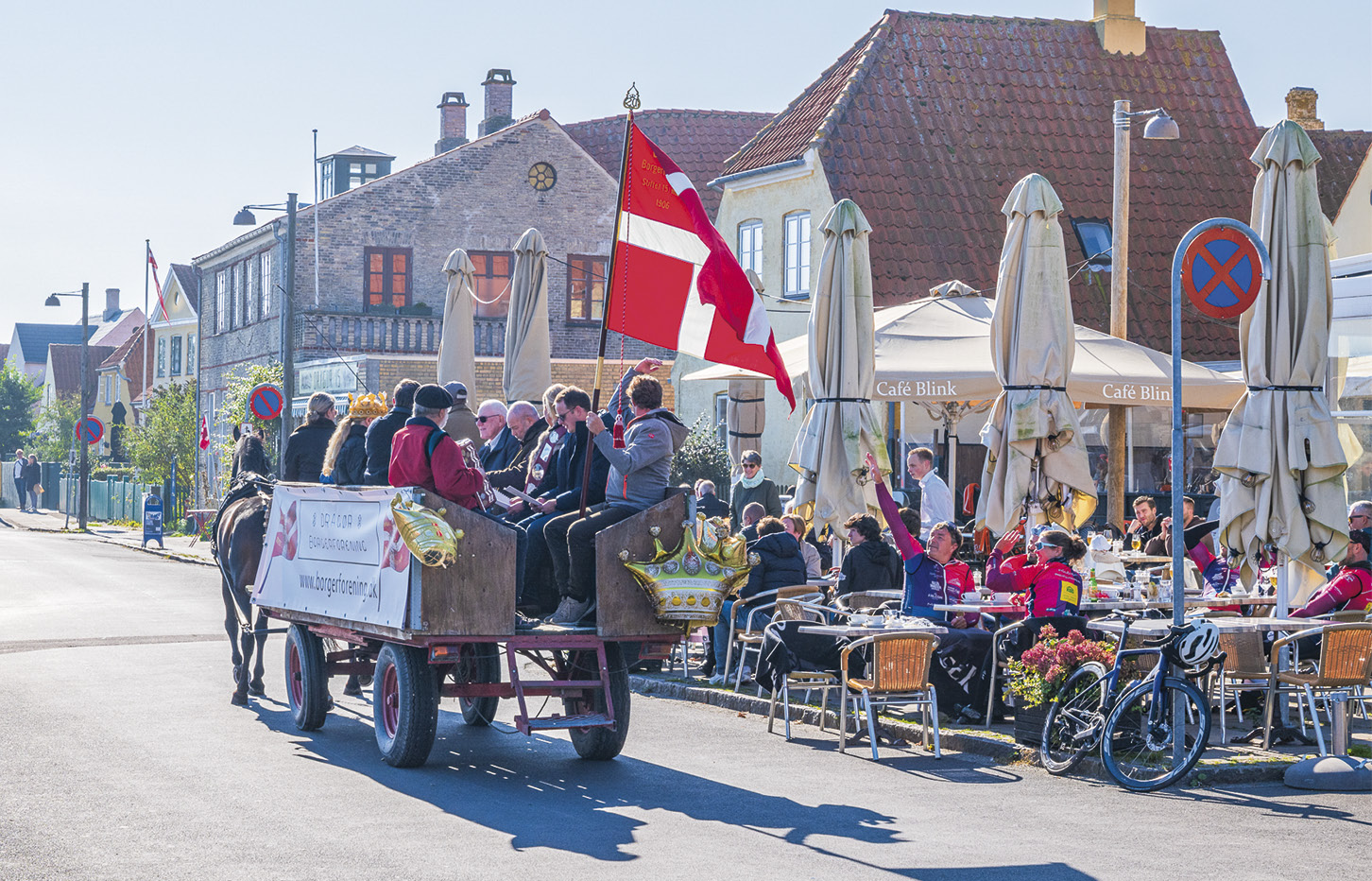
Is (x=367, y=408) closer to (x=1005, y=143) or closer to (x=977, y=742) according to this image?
(x=977, y=742)

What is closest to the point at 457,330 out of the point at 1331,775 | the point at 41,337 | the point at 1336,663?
the point at 1336,663

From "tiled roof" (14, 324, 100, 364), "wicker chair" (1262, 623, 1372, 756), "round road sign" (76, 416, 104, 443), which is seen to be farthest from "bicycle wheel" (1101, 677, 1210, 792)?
"tiled roof" (14, 324, 100, 364)

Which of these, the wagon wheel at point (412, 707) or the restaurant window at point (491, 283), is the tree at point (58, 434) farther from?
the wagon wheel at point (412, 707)

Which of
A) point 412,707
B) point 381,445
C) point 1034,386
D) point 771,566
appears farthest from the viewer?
point 1034,386

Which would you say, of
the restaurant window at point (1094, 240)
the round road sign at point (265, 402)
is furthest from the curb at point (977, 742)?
the restaurant window at point (1094, 240)

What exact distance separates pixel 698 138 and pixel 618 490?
37443mm

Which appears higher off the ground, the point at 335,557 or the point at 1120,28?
the point at 1120,28

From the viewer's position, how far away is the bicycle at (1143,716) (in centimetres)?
1008

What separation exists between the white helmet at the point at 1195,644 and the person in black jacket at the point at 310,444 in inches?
272

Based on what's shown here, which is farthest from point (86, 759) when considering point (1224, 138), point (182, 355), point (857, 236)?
point (182, 355)

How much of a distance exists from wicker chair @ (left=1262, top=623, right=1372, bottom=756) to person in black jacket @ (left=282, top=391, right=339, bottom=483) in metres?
7.37

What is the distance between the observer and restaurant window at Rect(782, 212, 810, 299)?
30.8 meters

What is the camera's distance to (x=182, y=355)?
222 ft

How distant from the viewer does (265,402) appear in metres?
28.1
